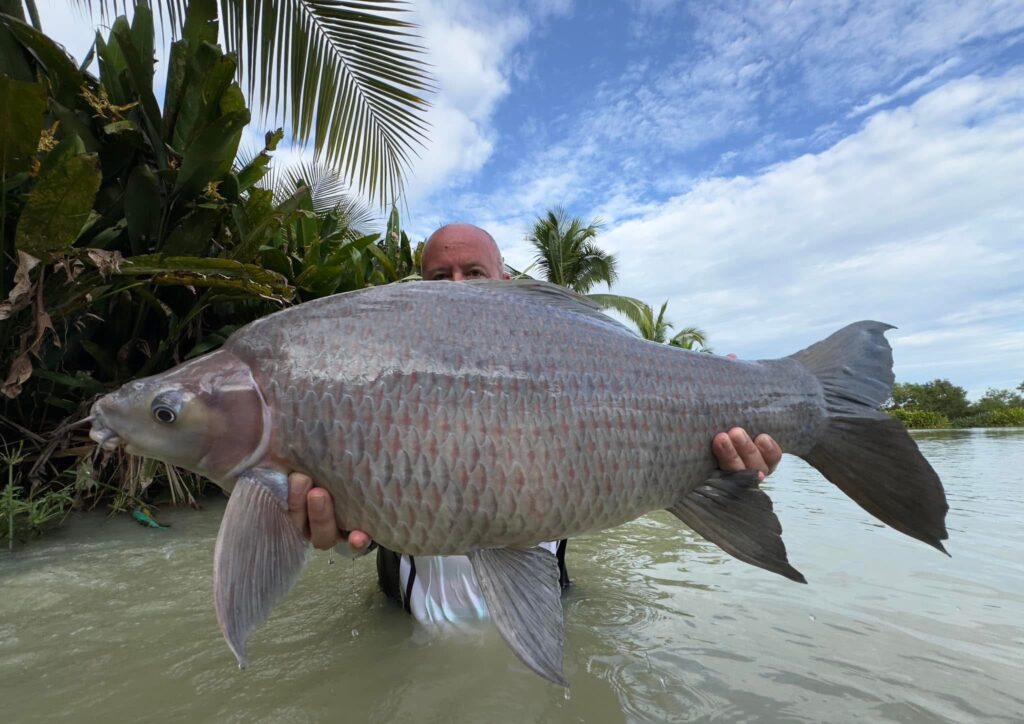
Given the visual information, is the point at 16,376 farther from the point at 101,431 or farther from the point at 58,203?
the point at 101,431

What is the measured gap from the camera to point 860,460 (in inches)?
74.0

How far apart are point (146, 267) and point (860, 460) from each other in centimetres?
385

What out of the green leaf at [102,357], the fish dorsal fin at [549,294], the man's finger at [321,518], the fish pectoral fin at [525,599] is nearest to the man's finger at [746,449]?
the fish dorsal fin at [549,294]

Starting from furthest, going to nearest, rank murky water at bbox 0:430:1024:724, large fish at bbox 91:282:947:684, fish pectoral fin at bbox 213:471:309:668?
murky water at bbox 0:430:1024:724 < large fish at bbox 91:282:947:684 < fish pectoral fin at bbox 213:471:309:668

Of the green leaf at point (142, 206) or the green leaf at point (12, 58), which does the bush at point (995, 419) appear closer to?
the green leaf at point (142, 206)

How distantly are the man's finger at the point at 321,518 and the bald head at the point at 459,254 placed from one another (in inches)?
70.3

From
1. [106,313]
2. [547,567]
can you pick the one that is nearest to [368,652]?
[547,567]

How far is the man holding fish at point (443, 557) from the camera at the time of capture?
1563 mm

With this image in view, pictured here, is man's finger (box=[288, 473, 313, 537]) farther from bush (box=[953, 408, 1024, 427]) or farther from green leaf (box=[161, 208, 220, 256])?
bush (box=[953, 408, 1024, 427])

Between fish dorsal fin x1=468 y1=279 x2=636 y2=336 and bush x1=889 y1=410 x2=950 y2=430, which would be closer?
fish dorsal fin x1=468 y1=279 x2=636 y2=336

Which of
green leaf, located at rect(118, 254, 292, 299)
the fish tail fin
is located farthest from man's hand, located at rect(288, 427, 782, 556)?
green leaf, located at rect(118, 254, 292, 299)

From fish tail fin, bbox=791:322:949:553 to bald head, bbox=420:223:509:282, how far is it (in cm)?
171

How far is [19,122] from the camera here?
10.2 ft

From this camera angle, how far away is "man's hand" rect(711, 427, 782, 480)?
1.83 m
